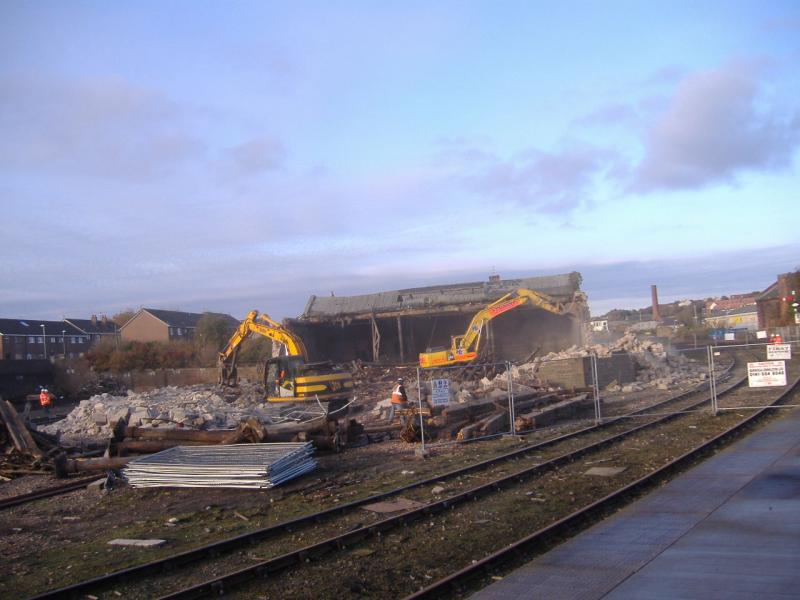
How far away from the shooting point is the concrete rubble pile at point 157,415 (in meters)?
23.9

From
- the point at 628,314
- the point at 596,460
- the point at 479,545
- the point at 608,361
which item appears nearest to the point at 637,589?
the point at 479,545

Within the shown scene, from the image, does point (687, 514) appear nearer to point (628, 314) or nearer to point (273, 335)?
point (273, 335)

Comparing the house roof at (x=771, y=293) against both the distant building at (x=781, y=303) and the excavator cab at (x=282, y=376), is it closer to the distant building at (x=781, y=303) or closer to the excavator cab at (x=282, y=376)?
the distant building at (x=781, y=303)

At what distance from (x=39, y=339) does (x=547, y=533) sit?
8370 cm

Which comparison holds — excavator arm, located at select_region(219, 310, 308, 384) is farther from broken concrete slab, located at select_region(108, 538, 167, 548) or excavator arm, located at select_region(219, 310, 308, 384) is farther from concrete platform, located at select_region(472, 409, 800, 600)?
concrete platform, located at select_region(472, 409, 800, 600)

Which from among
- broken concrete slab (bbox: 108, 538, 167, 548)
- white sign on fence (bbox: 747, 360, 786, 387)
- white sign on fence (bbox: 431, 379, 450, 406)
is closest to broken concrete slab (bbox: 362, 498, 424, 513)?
broken concrete slab (bbox: 108, 538, 167, 548)

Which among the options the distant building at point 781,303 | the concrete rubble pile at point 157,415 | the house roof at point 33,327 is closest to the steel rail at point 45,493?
the concrete rubble pile at point 157,415

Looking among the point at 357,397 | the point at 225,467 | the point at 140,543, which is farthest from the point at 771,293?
the point at 140,543

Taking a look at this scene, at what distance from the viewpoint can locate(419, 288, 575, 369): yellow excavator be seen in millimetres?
35406

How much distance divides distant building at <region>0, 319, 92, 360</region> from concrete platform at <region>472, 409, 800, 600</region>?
7238 cm

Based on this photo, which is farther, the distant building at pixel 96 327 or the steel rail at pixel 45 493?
the distant building at pixel 96 327

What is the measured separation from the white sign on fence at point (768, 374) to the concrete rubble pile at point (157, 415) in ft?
46.2

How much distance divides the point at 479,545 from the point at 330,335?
42808 millimetres

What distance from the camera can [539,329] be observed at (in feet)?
159
